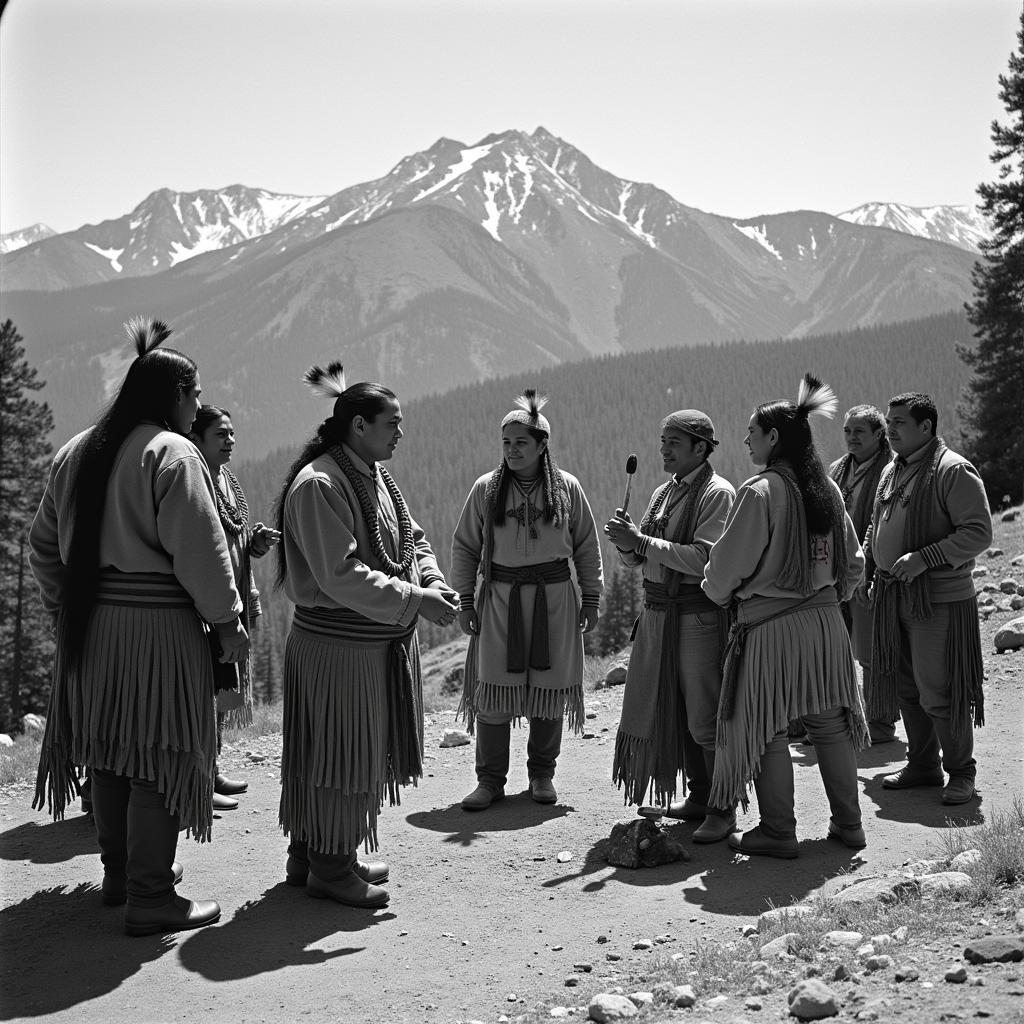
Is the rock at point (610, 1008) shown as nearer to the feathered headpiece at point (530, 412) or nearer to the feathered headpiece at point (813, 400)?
the feathered headpiece at point (813, 400)

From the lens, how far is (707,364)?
440ft

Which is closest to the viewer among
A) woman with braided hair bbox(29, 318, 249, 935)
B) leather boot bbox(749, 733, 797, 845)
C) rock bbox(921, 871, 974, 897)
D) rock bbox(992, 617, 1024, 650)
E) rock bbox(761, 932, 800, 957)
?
rock bbox(761, 932, 800, 957)

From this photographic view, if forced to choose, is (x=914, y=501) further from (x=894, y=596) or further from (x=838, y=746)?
(x=838, y=746)

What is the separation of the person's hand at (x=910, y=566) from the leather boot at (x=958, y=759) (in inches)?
33.5

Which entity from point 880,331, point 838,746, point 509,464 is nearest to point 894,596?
point 838,746

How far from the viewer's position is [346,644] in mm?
4766

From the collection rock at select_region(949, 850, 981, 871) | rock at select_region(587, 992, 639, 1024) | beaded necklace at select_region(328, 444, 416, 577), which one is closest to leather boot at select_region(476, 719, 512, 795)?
beaded necklace at select_region(328, 444, 416, 577)

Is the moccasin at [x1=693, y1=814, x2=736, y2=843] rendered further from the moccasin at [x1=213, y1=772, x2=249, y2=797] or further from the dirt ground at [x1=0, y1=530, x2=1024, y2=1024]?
the moccasin at [x1=213, y1=772, x2=249, y2=797]

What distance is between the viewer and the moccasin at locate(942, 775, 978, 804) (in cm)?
597

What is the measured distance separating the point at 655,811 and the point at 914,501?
234 cm

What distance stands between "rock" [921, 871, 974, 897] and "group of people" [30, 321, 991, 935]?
3.66 feet

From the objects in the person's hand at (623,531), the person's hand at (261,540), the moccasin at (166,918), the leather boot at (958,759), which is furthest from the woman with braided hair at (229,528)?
the leather boot at (958,759)

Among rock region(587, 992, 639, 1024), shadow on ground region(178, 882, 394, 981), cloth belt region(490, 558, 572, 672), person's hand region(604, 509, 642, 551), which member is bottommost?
shadow on ground region(178, 882, 394, 981)

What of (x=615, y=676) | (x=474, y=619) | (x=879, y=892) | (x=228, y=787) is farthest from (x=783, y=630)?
(x=615, y=676)
